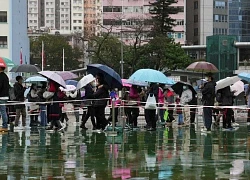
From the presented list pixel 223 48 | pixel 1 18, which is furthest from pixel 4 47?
pixel 223 48

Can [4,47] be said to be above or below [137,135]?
above

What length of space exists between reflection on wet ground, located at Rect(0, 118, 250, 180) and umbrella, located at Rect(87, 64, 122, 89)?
1.50m

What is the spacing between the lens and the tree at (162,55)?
68.1 metres

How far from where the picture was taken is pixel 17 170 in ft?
38.9

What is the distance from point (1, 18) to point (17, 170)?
61890 millimetres

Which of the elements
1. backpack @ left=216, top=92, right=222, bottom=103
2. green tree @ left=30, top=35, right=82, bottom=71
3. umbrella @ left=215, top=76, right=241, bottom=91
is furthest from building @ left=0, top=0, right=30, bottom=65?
umbrella @ left=215, top=76, right=241, bottom=91

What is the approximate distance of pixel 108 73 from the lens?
65.4ft

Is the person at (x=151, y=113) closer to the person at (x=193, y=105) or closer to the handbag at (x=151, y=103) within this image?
the handbag at (x=151, y=103)

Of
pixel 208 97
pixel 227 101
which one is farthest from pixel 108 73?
pixel 227 101

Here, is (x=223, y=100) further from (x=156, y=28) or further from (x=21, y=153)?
(x=156, y=28)

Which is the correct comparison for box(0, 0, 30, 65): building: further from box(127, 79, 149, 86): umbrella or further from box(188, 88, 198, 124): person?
box(127, 79, 149, 86): umbrella

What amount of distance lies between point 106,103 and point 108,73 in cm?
86

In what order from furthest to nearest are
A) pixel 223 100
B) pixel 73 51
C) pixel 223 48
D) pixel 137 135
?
pixel 73 51, pixel 223 48, pixel 223 100, pixel 137 135

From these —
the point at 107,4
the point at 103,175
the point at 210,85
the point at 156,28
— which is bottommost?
the point at 103,175
